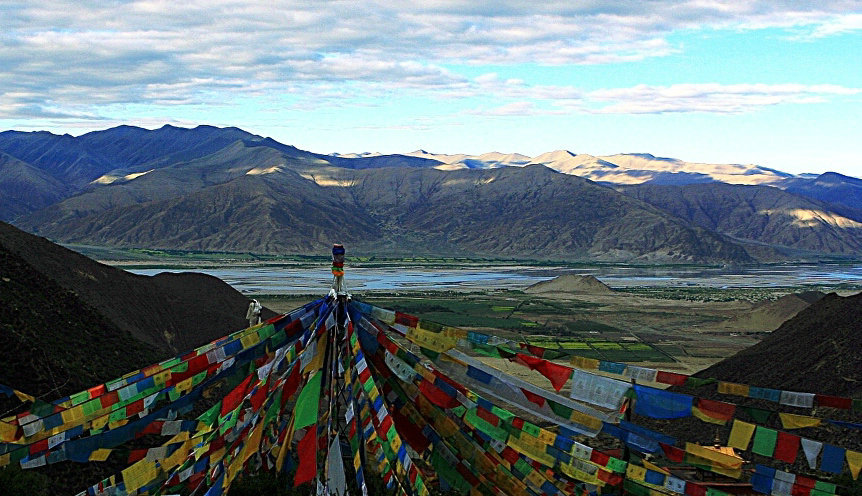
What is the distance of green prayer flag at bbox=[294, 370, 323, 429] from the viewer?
298 inches

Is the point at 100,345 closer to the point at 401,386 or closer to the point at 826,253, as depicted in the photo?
the point at 401,386

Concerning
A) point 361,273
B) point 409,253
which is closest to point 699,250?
point 409,253

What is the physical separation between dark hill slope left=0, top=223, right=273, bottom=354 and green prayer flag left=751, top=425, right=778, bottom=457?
832 inches

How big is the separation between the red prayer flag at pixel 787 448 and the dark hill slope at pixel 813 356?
16.1 meters

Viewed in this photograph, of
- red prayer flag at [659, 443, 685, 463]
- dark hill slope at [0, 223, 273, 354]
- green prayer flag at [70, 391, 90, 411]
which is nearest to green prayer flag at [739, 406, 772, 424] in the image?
red prayer flag at [659, 443, 685, 463]

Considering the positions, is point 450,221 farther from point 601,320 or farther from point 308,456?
point 308,456

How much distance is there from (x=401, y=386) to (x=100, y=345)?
1305 cm

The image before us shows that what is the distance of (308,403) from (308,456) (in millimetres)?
452

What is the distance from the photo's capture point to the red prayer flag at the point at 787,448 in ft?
21.4

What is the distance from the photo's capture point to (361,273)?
102 meters

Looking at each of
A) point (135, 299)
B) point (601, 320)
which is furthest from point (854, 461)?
point (601, 320)

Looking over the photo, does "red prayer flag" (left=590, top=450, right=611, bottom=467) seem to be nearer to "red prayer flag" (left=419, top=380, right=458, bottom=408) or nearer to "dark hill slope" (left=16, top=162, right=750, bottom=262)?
"red prayer flag" (left=419, top=380, right=458, bottom=408)

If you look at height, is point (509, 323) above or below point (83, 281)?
below

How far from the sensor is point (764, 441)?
21.8 ft
